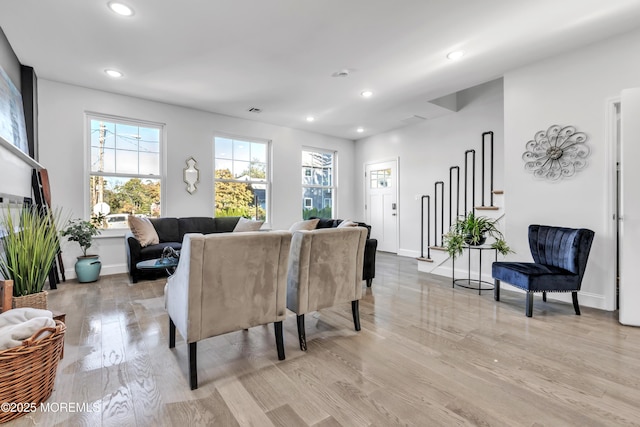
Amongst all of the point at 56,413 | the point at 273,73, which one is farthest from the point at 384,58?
the point at 56,413

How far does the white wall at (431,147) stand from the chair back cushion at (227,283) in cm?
408

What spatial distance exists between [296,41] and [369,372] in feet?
9.58

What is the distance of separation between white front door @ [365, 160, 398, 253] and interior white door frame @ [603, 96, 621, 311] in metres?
3.63

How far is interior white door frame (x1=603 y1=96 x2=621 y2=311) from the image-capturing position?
289 cm

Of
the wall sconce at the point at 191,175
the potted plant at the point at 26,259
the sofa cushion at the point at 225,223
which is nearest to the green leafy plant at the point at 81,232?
the wall sconce at the point at 191,175

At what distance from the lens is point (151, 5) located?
2.41 metres

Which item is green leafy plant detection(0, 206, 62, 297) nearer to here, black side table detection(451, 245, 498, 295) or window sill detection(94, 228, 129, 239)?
window sill detection(94, 228, 129, 239)

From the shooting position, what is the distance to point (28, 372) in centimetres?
145

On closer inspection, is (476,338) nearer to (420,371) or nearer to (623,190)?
(420,371)

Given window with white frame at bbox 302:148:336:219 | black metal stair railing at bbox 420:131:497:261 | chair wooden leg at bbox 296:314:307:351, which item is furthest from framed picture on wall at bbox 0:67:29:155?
black metal stair railing at bbox 420:131:497:261

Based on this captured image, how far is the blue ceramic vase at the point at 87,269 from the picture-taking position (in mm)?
3916

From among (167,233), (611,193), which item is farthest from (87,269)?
(611,193)

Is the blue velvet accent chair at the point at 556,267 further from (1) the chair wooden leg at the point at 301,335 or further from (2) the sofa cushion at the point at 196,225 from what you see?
(2) the sofa cushion at the point at 196,225

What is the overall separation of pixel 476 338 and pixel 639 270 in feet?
5.15
